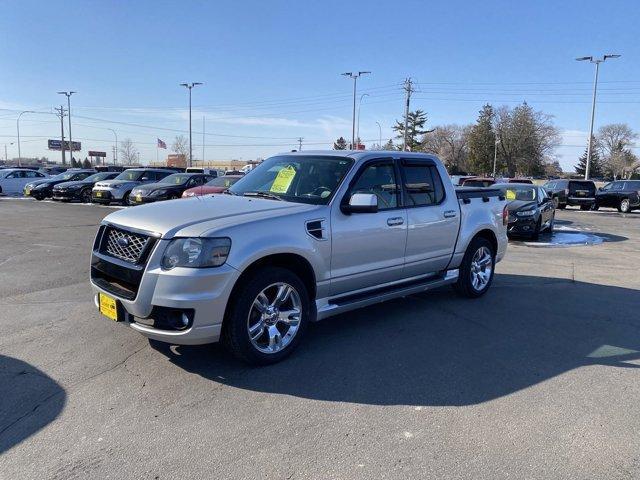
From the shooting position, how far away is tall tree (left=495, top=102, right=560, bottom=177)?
8756 centimetres

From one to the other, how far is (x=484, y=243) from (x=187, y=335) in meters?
4.47

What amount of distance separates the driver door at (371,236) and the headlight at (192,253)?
1.23 m

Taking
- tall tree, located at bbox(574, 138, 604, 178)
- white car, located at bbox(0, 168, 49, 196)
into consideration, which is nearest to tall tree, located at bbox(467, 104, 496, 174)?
tall tree, located at bbox(574, 138, 604, 178)

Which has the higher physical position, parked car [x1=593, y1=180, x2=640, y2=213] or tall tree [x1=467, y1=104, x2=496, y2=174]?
tall tree [x1=467, y1=104, x2=496, y2=174]

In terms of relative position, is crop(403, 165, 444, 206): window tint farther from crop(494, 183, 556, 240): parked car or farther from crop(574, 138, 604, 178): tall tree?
crop(574, 138, 604, 178): tall tree

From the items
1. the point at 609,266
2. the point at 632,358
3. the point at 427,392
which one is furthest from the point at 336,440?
the point at 609,266

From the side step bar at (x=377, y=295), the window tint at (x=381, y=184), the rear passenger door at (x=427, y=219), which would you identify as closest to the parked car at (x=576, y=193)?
the rear passenger door at (x=427, y=219)

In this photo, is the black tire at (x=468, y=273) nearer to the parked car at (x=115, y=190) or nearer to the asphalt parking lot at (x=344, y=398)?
the asphalt parking lot at (x=344, y=398)

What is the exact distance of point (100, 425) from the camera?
3.28 m

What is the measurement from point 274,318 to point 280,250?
24.1 inches

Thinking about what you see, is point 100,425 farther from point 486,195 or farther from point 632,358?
point 486,195

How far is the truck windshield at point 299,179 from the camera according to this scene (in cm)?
489

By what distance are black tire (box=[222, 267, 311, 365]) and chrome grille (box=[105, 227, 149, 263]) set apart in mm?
836

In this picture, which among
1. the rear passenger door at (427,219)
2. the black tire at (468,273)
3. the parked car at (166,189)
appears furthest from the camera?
the parked car at (166,189)
